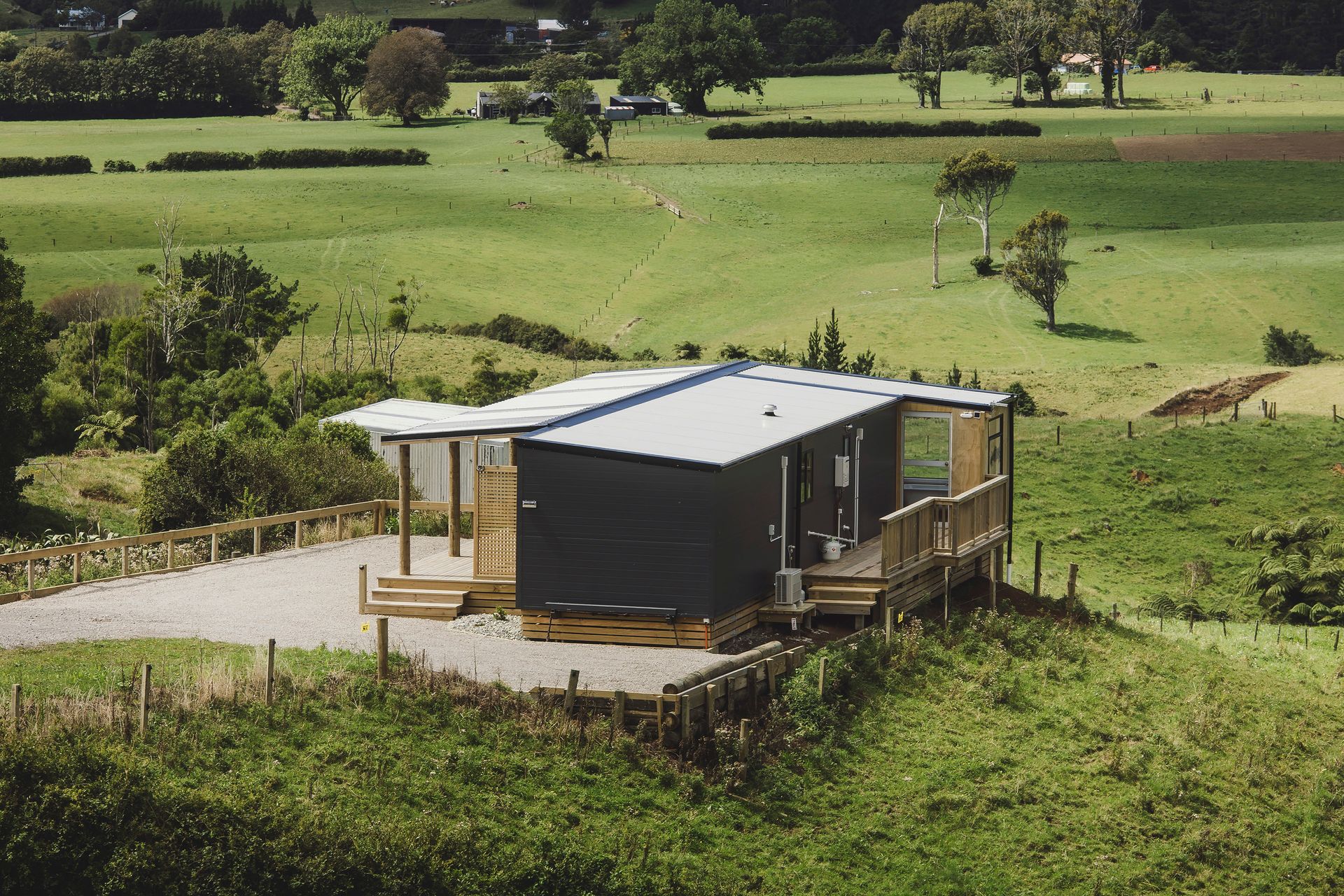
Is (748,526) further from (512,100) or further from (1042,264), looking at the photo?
(512,100)

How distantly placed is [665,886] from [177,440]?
1903cm

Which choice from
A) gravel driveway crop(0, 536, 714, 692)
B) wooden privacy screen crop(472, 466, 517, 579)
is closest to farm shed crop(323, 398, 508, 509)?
gravel driveway crop(0, 536, 714, 692)

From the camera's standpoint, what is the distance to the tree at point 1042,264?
2709 inches

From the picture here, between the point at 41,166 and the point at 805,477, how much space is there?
92.7 metres

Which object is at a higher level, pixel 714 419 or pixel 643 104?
pixel 643 104

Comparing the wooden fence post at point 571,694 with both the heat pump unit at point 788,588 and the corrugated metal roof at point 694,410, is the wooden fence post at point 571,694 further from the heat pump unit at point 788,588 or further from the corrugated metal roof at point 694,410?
the heat pump unit at point 788,588

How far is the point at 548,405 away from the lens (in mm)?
26078

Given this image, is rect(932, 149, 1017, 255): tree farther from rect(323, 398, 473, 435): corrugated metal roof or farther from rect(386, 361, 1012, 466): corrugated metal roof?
rect(386, 361, 1012, 466): corrugated metal roof

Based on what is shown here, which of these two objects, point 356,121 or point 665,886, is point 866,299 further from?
point 356,121

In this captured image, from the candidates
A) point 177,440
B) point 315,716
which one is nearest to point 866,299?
point 177,440

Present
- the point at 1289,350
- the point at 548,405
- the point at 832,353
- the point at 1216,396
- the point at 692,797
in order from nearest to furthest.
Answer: the point at 692,797 → the point at 548,405 → the point at 832,353 → the point at 1216,396 → the point at 1289,350

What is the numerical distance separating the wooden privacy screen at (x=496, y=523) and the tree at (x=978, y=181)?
63.8m

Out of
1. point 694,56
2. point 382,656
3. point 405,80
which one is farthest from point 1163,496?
point 405,80

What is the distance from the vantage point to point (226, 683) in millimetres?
18516
